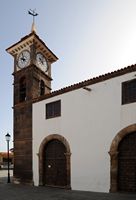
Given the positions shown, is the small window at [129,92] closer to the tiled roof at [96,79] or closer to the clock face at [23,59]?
the tiled roof at [96,79]

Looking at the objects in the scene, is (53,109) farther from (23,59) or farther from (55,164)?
(23,59)

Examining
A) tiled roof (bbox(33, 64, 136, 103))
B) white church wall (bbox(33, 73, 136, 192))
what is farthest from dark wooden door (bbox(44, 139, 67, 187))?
tiled roof (bbox(33, 64, 136, 103))

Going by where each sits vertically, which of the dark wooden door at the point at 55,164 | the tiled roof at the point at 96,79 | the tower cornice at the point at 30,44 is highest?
the tower cornice at the point at 30,44

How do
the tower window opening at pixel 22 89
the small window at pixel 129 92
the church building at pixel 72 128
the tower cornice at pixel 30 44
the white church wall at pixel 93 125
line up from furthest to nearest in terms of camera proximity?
the tower window opening at pixel 22 89, the tower cornice at pixel 30 44, the white church wall at pixel 93 125, the church building at pixel 72 128, the small window at pixel 129 92

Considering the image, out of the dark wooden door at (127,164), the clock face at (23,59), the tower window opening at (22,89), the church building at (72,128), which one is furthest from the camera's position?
the tower window opening at (22,89)

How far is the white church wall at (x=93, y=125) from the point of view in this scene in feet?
40.3

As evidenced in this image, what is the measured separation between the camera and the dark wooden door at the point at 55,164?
1499cm

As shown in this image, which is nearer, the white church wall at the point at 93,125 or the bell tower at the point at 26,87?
the white church wall at the point at 93,125

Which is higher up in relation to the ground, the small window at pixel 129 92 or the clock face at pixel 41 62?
the clock face at pixel 41 62

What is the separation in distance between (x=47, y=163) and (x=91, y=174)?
409 cm

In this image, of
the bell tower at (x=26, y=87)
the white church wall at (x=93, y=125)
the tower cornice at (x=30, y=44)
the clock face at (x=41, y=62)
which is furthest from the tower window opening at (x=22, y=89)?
the white church wall at (x=93, y=125)

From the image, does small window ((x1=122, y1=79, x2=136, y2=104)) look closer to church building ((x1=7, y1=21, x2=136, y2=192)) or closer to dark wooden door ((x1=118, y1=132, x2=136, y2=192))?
church building ((x1=7, y1=21, x2=136, y2=192))

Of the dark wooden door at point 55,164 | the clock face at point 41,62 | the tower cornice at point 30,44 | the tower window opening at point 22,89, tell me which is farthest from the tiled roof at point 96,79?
the tower cornice at point 30,44

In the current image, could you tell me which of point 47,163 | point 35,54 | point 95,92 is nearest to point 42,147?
point 47,163
